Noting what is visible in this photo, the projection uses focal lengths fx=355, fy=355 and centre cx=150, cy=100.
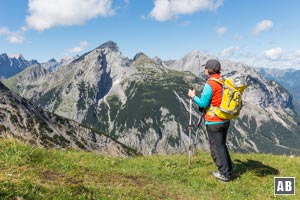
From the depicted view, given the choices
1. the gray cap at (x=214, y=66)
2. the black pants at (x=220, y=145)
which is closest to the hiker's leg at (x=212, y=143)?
the black pants at (x=220, y=145)

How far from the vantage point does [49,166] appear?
14.4 meters

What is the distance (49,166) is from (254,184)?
9.16 meters

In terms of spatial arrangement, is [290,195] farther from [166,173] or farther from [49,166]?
[49,166]

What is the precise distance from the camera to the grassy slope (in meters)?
10.4

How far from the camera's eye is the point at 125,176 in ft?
49.8

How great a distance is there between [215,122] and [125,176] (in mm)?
4728

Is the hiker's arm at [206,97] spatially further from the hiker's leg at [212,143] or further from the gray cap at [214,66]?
the hiker's leg at [212,143]

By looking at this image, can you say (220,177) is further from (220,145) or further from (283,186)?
(283,186)

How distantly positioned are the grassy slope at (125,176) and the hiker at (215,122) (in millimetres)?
741

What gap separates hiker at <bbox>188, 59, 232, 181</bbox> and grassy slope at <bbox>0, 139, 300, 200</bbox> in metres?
0.74

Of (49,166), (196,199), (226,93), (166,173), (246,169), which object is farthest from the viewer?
(246,169)

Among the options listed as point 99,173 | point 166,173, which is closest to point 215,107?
point 166,173

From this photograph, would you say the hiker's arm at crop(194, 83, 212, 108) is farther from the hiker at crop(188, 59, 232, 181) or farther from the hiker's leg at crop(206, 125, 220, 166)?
the hiker's leg at crop(206, 125, 220, 166)

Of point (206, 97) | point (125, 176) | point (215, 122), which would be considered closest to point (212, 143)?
point (215, 122)
